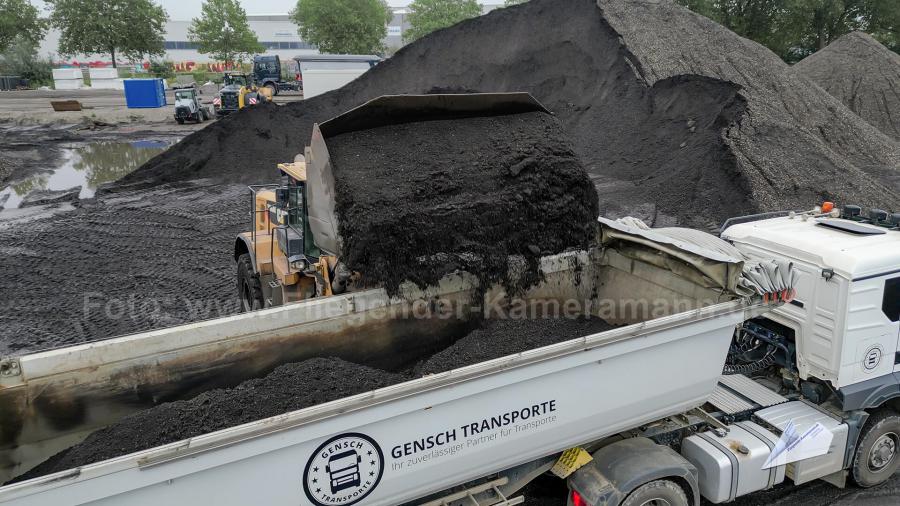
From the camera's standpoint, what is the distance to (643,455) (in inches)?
155

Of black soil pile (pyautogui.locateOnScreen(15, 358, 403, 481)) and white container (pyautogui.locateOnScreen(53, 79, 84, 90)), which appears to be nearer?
black soil pile (pyautogui.locateOnScreen(15, 358, 403, 481))

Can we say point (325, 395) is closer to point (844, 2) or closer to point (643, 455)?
point (643, 455)

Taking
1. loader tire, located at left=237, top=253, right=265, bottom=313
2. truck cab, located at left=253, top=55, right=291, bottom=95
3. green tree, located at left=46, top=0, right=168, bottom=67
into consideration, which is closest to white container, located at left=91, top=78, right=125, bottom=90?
green tree, located at left=46, top=0, right=168, bottom=67

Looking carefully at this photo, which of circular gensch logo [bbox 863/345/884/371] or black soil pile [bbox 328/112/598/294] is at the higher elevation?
black soil pile [bbox 328/112/598/294]

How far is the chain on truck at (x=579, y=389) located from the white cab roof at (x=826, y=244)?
0.02 metres

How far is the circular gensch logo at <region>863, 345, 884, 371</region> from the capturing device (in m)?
4.41

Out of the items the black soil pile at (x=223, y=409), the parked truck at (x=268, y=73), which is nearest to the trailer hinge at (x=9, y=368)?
the black soil pile at (x=223, y=409)

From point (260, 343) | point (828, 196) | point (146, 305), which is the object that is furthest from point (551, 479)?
point (828, 196)

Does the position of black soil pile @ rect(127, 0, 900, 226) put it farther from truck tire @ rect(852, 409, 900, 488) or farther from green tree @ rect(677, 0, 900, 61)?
green tree @ rect(677, 0, 900, 61)

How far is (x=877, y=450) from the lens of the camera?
483cm

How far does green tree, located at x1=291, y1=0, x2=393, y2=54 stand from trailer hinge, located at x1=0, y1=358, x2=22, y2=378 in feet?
156

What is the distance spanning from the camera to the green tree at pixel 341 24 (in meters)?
47.1

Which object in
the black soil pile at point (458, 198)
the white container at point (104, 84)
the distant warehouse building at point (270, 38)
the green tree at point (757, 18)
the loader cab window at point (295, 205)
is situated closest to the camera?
the black soil pile at point (458, 198)

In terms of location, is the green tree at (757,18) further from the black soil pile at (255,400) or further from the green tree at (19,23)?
the green tree at (19,23)
